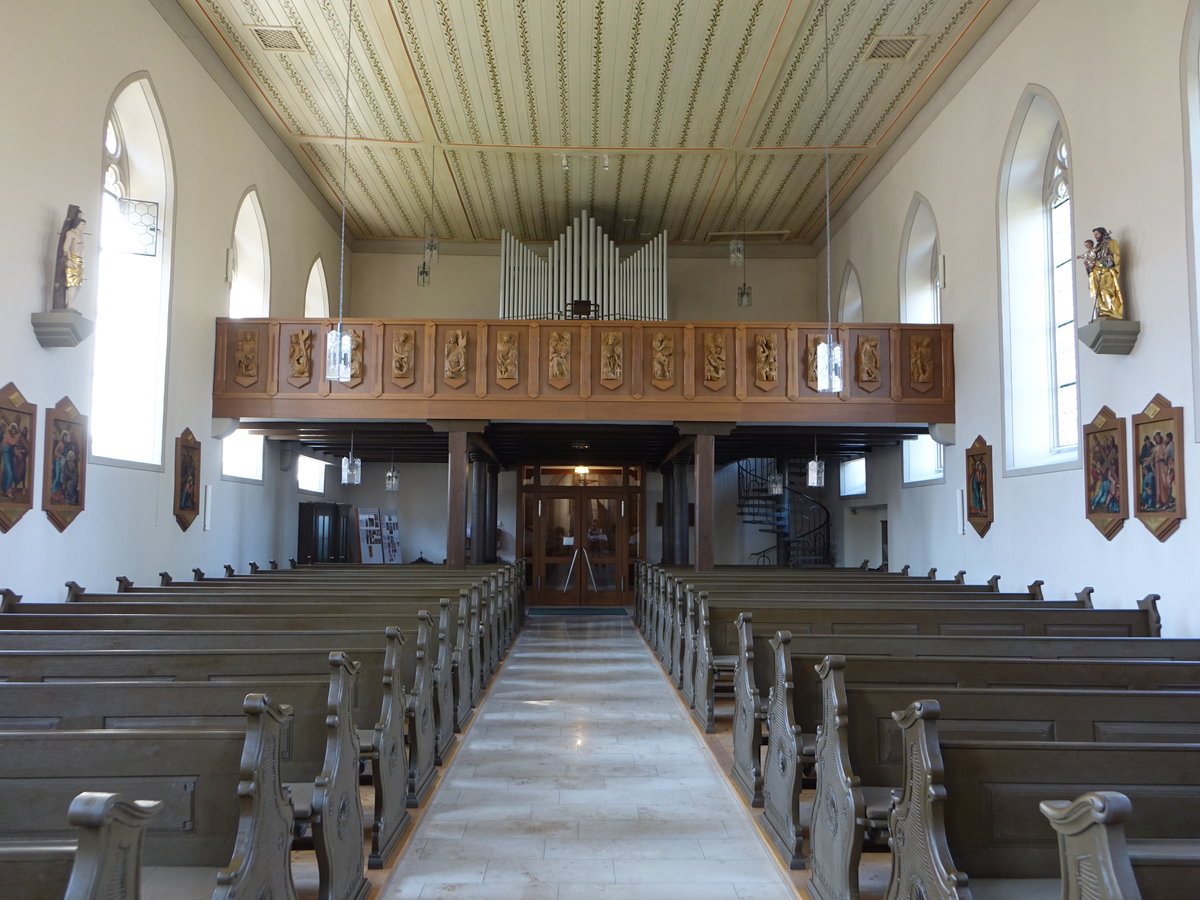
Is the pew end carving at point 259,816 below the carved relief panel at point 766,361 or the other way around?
below

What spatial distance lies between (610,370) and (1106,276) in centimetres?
517

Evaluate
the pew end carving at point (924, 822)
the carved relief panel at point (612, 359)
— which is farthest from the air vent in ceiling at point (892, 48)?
the pew end carving at point (924, 822)

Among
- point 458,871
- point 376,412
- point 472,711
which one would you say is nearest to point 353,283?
point 376,412

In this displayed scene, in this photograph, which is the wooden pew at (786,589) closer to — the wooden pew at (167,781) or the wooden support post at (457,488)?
the wooden support post at (457,488)

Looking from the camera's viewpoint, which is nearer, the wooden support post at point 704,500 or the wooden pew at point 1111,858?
the wooden pew at point 1111,858

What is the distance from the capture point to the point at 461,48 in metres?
9.38

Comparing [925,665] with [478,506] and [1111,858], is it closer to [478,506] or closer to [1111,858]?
[1111,858]

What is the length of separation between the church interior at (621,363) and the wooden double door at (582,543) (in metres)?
1.38

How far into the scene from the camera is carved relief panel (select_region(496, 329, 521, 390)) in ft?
33.8

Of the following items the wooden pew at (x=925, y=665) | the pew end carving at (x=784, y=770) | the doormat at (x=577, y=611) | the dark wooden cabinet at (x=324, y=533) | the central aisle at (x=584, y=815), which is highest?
the dark wooden cabinet at (x=324, y=533)

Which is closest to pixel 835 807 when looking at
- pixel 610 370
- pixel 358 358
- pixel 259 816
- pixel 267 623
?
pixel 259 816

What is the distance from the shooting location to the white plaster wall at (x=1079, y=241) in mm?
6234

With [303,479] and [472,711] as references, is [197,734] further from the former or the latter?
[303,479]

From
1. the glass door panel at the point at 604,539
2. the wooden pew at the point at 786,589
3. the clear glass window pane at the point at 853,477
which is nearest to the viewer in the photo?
the wooden pew at the point at 786,589
